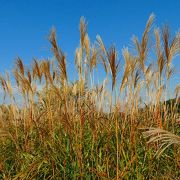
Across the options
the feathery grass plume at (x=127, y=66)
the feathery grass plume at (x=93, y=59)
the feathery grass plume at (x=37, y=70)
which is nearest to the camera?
the feathery grass plume at (x=127, y=66)

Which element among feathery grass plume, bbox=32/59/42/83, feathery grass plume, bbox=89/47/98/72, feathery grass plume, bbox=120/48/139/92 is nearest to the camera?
feathery grass plume, bbox=120/48/139/92

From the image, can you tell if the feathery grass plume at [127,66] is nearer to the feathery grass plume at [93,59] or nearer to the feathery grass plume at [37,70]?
the feathery grass plume at [93,59]

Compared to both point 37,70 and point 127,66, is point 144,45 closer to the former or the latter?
point 127,66

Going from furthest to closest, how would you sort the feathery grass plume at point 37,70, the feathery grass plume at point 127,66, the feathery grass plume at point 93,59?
the feathery grass plume at point 37,70
the feathery grass plume at point 93,59
the feathery grass plume at point 127,66

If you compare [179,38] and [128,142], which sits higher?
[179,38]

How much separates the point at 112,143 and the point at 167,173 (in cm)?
76

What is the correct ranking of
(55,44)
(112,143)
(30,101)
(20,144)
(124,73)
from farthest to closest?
(30,101) → (20,144) → (112,143) → (55,44) → (124,73)

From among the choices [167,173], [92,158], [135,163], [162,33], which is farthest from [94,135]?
[162,33]

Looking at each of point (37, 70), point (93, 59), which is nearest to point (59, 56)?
point (93, 59)

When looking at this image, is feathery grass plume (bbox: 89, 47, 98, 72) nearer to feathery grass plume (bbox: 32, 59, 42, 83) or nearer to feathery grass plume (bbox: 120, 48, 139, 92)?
feathery grass plume (bbox: 120, 48, 139, 92)

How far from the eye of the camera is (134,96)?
15.8ft

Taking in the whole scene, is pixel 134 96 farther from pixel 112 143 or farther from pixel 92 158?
pixel 92 158

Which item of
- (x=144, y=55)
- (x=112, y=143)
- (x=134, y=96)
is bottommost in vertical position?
(x=112, y=143)

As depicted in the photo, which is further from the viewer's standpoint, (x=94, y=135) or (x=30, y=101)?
(x=30, y=101)
